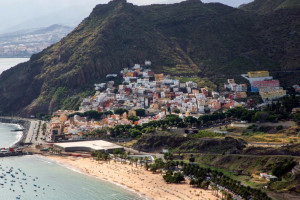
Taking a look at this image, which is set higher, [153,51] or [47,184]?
[153,51]

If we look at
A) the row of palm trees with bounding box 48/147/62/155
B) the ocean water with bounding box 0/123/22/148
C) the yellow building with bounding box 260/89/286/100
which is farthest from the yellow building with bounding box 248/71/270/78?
the ocean water with bounding box 0/123/22/148

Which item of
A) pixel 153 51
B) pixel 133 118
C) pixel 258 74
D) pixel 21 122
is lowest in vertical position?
pixel 21 122

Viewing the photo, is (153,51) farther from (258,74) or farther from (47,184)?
Answer: (47,184)

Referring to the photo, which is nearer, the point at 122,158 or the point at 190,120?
the point at 122,158

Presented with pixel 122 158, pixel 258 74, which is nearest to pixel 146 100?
pixel 258 74

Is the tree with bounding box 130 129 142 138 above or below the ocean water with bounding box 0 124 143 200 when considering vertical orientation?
above

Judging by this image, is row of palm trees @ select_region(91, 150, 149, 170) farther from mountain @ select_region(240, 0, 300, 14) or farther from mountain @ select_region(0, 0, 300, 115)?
mountain @ select_region(240, 0, 300, 14)

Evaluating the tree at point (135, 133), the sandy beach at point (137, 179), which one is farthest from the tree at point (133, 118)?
the sandy beach at point (137, 179)
